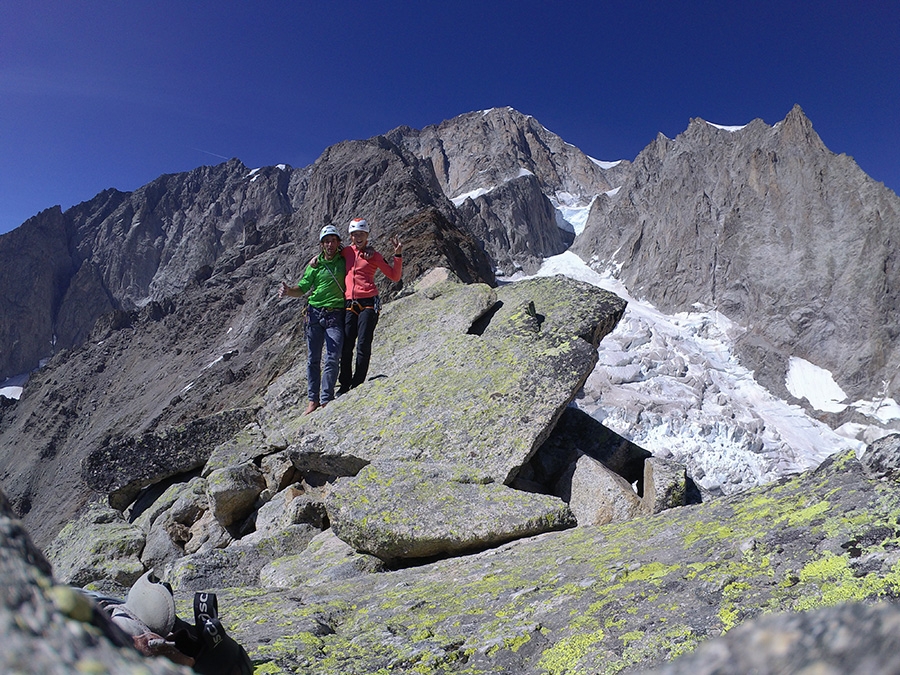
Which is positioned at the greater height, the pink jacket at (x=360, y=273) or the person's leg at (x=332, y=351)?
the pink jacket at (x=360, y=273)

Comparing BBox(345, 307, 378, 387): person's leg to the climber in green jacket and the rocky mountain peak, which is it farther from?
the rocky mountain peak

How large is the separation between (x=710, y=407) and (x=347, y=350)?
71516 millimetres

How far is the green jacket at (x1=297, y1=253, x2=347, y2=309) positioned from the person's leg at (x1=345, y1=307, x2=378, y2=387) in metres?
0.51

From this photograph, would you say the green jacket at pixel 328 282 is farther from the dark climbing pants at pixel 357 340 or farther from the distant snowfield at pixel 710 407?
the distant snowfield at pixel 710 407

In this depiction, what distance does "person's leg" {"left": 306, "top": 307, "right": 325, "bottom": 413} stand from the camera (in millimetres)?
9492

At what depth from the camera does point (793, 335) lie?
8906cm

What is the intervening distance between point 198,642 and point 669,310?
11508 cm

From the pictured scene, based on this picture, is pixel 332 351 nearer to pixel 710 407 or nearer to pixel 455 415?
pixel 455 415

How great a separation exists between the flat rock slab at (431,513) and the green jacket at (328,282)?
13.0 feet

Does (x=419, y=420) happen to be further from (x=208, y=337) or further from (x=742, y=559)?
(x=208, y=337)

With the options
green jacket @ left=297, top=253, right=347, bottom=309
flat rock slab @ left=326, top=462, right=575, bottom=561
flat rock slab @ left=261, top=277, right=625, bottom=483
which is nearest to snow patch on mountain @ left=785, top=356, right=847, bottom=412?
flat rock slab @ left=261, top=277, right=625, bottom=483

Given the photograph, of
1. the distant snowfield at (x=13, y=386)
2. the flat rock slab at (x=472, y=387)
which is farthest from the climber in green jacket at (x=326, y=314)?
the distant snowfield at (x=13, y=386)

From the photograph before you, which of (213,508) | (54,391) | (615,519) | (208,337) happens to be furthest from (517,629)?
(54,391)

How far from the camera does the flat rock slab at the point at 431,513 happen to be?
18.3 ft
